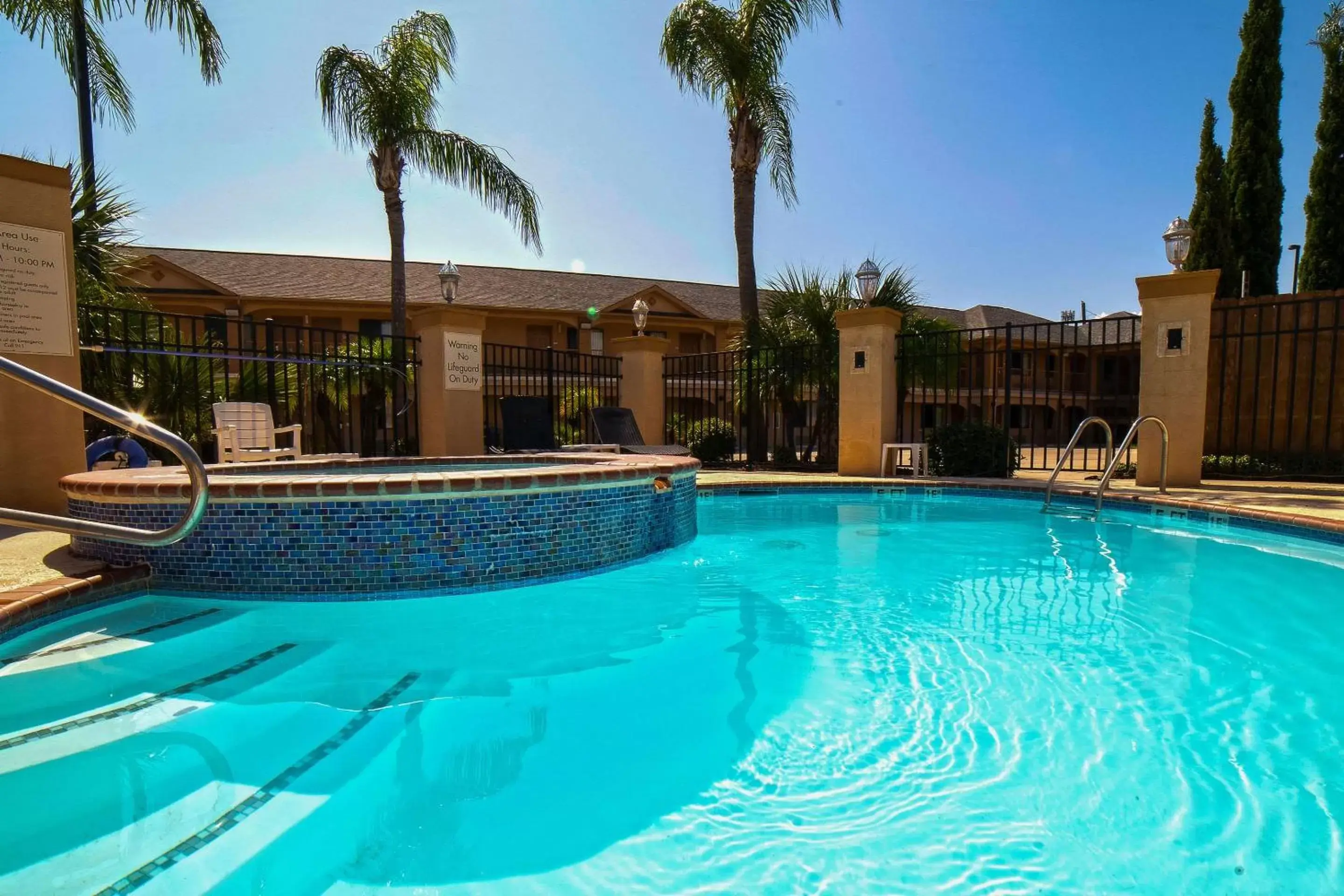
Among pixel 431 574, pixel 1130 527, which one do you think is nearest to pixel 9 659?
pixel 431 574

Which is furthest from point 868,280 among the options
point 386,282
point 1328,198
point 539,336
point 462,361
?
point 386,282

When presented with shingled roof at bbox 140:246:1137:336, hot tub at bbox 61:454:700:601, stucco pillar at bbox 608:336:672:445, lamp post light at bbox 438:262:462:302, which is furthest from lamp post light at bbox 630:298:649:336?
shingled roof at bbox 140:246:1137:336

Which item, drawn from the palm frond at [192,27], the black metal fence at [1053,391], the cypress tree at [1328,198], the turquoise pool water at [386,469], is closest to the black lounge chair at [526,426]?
the turquoise pool water at [386,469]

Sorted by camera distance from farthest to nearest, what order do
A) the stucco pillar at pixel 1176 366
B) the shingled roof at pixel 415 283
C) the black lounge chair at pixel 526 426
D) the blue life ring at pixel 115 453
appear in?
the shingled roof at pixel 415 283 → the black lounge chair at pixel 526 426 → the stucco pillar at pixel 1176 366 → the blue life ring at pixel 115 453

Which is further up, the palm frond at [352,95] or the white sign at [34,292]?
the palm frond at [352,95]

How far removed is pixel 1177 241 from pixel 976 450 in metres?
3.68

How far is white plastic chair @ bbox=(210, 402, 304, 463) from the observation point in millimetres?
7781

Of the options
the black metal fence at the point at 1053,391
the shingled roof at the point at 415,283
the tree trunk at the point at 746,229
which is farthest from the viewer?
the shingled roof at the point at 415,283

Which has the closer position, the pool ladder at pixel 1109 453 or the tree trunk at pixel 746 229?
the pool ladder at pixel 1109 453

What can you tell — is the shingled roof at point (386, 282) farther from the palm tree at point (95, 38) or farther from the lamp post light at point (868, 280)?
the lamp post light at point (868, 280)

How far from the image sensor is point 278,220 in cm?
1528

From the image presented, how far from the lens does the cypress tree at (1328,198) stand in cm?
1744

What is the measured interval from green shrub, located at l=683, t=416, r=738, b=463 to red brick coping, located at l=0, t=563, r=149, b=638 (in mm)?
10270

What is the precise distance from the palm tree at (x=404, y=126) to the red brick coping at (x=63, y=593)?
11.1 metres
